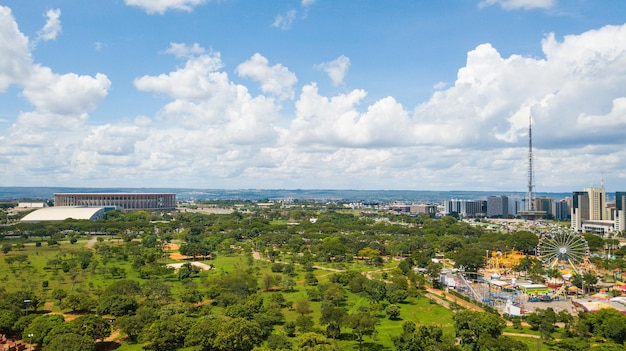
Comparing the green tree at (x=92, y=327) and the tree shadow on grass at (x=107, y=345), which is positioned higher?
the green tree at (x=92, y=327)

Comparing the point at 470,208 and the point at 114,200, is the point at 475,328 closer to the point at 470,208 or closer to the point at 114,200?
the point at 470,208

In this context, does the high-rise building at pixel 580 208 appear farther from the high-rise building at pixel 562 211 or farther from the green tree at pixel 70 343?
the green tree at pixel 70 343

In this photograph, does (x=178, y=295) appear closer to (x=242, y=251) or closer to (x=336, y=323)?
(x=336, y=323)

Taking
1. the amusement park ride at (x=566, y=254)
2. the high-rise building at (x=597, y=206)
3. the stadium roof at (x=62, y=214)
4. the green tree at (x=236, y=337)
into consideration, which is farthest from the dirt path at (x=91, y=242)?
the high-rise building at (x=597, y=206)

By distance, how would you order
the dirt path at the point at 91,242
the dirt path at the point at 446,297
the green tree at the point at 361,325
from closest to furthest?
the green tree at the point at 361,325 → the dirt path at the point at 446,297 → the dirt path at the point at 91,242

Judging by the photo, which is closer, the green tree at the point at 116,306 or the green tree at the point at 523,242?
the green tree at the point at 116,306

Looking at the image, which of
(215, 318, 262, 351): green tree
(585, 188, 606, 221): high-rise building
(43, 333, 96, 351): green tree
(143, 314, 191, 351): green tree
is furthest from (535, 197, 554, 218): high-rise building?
(43, 333, 96, 351): green tree

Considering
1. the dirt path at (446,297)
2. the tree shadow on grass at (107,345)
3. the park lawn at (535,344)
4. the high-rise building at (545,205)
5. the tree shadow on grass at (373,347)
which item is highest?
the high-rise building at (545,205)

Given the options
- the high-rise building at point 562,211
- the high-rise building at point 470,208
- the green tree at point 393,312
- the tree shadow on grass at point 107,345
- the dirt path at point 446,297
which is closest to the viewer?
the tree shadow on grass at point 107,345

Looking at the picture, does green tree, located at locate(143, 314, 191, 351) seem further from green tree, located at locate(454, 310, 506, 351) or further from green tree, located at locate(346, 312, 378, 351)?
green tree, located at locate(454, 310, 506, 351)
